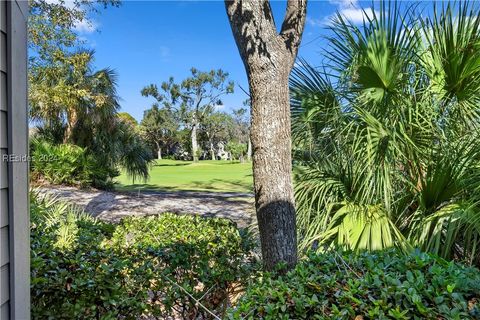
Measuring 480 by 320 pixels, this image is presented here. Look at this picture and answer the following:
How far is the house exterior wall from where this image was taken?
1.27 meters

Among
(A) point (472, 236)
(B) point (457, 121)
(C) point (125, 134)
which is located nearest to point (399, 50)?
(B) point (457, 121)

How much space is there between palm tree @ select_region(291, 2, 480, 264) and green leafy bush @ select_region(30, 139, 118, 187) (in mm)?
9614

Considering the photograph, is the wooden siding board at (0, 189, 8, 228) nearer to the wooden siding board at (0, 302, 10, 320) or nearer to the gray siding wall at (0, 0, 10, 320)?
the gray siding wall at (0, 0, 10, 320)

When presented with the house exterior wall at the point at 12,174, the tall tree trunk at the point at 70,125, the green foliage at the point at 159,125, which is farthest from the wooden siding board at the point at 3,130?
the green foliage at the point at 159,125

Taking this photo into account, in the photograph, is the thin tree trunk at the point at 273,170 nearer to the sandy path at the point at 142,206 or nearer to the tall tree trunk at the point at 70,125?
the sandy path at the point at 142,206

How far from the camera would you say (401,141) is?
306 cm

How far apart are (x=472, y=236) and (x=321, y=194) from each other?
1214 mm

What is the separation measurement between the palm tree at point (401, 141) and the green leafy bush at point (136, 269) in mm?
791

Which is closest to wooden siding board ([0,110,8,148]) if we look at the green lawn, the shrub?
the shrub

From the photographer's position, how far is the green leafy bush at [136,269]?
2199 mm

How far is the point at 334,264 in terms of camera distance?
188 cm

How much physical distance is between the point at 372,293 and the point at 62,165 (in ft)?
37.7

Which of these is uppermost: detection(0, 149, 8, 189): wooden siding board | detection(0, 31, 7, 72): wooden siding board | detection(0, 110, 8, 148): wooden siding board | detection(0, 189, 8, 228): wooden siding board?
detection(0, 31, 7, 72): wooden siding board

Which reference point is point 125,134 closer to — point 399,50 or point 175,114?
point 399,50
